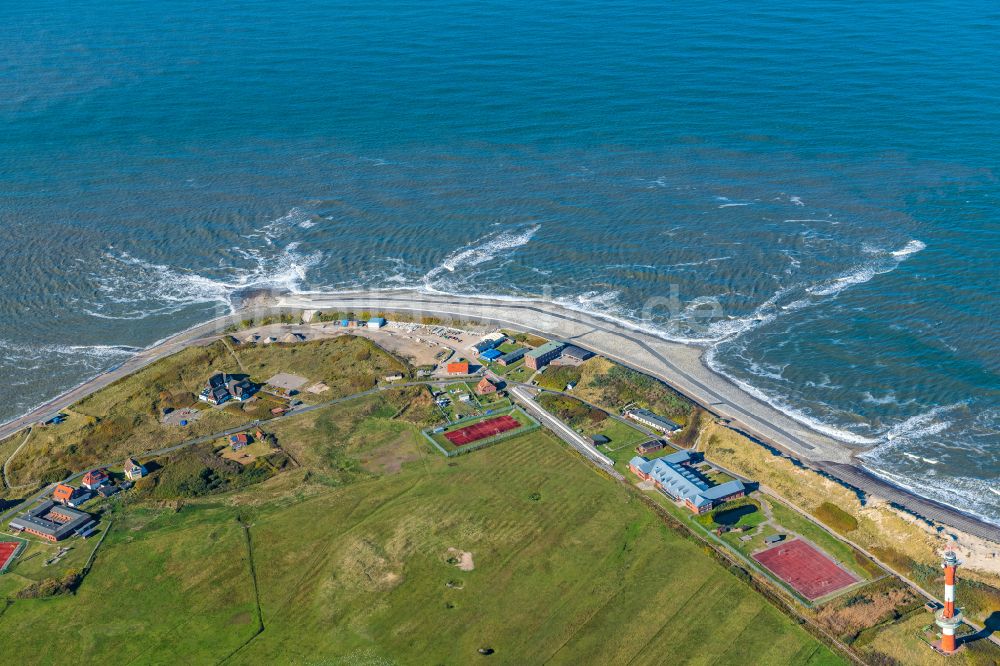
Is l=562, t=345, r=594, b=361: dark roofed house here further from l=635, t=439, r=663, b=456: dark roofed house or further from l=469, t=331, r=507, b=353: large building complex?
l=635, t=439, r=663, b=456: dark roofed house

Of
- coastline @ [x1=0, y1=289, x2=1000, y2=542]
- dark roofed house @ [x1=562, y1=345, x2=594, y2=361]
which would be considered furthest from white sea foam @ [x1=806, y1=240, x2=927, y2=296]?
dark roofed house @ [x1=562, y1=345, x2=594, y2=361]

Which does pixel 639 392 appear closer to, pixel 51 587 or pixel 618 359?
pixel 618 359

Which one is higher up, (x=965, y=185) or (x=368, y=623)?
(x=965, y=185)

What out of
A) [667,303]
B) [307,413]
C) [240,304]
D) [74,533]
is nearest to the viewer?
[74,533]

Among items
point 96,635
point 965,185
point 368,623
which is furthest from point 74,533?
point 965,185

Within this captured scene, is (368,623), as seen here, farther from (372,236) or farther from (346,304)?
(372,236)

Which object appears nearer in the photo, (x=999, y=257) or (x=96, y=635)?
(x=96, y=635)
